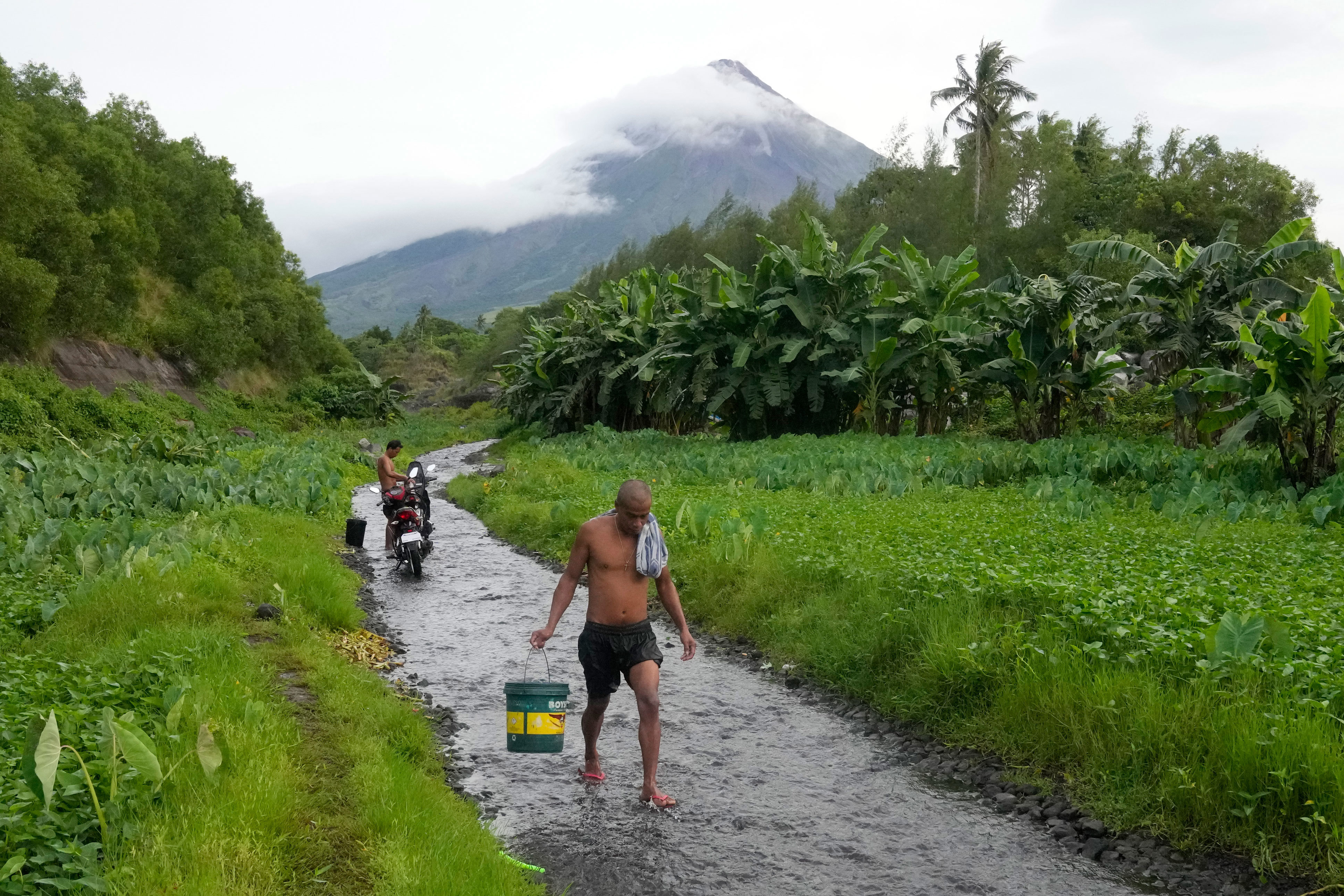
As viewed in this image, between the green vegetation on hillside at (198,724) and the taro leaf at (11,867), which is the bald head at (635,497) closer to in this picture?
the green vegetation on hillside at (198,724)

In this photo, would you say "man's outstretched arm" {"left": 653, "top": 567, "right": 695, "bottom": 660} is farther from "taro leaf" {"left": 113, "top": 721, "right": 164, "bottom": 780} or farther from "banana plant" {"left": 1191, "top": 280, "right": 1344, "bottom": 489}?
"banana plant" {"left": 1191, "top": 280, "right": 1344, "bottom": 489}

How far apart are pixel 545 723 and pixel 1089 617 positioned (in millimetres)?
3439

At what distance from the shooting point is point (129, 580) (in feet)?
25.9

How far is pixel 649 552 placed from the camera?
16.9 ft

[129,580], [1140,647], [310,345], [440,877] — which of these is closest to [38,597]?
[129,580]

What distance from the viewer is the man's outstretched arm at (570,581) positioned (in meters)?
5.14

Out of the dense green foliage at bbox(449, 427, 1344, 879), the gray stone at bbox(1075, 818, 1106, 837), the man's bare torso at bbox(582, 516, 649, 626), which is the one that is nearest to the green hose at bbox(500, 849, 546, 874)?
the man's bare torso at bbox(582, 516, 649, 626)

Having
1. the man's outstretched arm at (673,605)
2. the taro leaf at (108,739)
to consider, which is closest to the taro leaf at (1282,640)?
the man's outstretched arm at (673,605)

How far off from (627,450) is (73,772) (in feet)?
61.4

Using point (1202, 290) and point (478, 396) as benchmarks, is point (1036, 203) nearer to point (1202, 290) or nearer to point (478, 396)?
point (1202, 290)

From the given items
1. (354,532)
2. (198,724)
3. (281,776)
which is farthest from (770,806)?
(354,532)

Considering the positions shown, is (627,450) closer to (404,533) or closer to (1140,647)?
(404,533)

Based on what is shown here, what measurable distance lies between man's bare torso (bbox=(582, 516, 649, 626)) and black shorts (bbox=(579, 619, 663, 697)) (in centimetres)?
5

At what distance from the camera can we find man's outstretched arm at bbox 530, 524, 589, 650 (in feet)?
16.9
